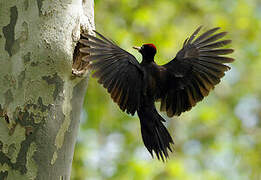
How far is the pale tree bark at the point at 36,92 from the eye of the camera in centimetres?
191

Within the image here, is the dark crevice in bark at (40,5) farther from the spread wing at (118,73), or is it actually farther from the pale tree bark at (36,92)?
the spread wing at (118,73)

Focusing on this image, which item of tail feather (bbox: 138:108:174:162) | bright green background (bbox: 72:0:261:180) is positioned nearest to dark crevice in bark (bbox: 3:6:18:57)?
tail feather (bbox: 138:108:174:162)

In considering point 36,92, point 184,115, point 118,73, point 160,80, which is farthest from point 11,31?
point 184,115

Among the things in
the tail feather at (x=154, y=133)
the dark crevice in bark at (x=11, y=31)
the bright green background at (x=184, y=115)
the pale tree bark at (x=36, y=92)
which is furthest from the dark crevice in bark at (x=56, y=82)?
the bright green background at (x=184, y=115)

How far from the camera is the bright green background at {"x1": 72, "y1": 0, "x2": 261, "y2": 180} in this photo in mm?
6793

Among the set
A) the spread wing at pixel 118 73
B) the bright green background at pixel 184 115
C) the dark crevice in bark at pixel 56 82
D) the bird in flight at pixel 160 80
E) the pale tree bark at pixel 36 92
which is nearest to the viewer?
the pale tree bark at pixel 36 92

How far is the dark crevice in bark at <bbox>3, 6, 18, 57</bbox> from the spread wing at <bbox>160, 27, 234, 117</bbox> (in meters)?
1.38

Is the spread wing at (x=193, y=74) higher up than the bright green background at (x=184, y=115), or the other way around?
the bright green background at (x=184, y=115)

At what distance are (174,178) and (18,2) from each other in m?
5.48

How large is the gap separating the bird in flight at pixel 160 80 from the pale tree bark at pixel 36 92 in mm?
643

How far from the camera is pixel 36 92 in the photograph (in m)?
1.98

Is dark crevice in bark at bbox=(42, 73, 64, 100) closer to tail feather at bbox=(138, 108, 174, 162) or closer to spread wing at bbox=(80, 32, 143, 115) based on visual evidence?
spread wing at bbox=(80, 32, 143, 115)

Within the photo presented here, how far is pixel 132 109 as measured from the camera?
2930 mm

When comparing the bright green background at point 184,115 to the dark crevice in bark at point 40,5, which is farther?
the bright green background at point 184,115
